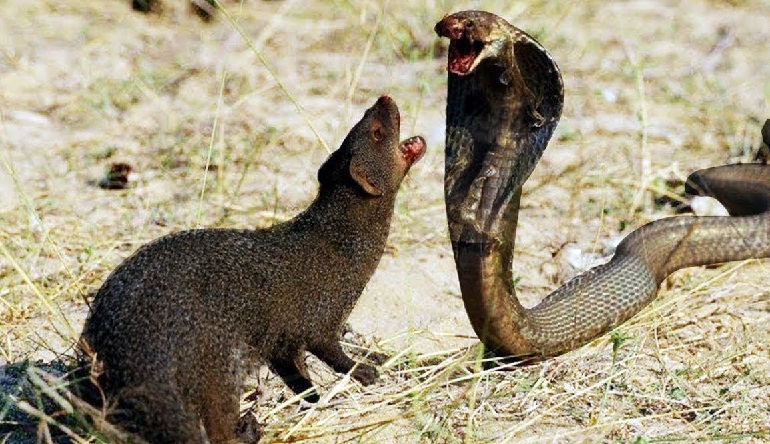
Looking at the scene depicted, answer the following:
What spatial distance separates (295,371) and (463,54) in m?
1.17

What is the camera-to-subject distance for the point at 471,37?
378cm

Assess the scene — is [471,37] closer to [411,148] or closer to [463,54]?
[463,54]

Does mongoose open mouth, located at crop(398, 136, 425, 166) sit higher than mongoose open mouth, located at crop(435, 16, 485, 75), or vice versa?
mongoose open mouth, located at crop(435, 16, 485, 75)

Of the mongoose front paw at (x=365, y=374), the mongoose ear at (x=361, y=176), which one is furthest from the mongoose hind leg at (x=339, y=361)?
the mongoose ear at (x=361, y=176)

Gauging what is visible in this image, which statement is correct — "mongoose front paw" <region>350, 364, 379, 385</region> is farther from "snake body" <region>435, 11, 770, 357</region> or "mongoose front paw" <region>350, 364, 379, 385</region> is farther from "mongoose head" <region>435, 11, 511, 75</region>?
"mongoose head" <region>435, 11, 511, 75</region>

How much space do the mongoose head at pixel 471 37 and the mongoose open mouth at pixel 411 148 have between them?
32.4 inches

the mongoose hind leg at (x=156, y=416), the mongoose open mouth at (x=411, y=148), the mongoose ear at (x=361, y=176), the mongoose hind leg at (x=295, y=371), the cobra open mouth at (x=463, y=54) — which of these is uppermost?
the cobra open mouth at (x=463, y=54)

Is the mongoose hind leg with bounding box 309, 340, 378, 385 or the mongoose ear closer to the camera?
the mongoose hind leg with bounding box 309, 340, 378, 385

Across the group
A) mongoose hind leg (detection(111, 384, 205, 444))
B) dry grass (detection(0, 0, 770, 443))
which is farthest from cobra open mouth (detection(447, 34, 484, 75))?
mongoose hind leg (detection(111, 384, 205, 444))

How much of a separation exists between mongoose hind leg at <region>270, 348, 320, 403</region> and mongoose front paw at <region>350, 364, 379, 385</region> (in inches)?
5.8

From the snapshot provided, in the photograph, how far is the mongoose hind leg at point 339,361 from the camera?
14.2 ft

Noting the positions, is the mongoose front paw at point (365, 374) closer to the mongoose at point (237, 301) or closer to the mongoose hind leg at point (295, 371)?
the mongoose at point (237, 301)

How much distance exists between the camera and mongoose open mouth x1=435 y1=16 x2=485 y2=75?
376 centimetres

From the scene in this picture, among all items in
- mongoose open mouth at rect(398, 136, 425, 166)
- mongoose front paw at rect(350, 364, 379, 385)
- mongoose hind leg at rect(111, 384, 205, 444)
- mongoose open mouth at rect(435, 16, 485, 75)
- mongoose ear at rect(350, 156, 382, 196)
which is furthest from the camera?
mongoose open mouth at rect(398, 136, 425, 166)
